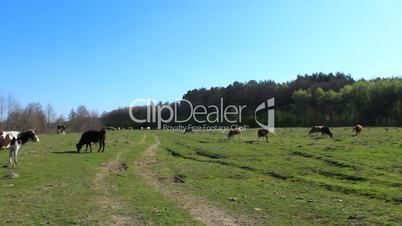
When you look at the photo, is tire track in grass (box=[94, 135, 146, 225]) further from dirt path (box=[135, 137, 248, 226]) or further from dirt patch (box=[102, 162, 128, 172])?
dirt path (box=[135, 137, 248, 226])

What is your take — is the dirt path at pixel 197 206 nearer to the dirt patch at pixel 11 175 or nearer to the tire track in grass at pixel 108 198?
the tire track in grass at pixel 108 198

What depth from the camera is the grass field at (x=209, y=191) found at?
536 inches

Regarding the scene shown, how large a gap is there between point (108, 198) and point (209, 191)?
400 centimetres

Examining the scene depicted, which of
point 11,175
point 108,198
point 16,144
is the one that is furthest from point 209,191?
point 16,144

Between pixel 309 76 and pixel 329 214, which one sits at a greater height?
pixel 309 76

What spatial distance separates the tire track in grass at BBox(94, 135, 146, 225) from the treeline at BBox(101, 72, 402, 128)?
10037 centimetres

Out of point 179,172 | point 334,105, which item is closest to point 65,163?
point 179,172

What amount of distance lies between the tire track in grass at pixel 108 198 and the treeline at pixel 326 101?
329 feet

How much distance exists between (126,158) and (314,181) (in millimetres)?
16194

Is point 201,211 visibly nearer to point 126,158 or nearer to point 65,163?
point 65,163

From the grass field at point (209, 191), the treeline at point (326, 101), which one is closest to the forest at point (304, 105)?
the treeline at point (326, 101)

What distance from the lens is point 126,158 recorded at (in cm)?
3369

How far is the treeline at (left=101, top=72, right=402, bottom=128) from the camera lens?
124 metres

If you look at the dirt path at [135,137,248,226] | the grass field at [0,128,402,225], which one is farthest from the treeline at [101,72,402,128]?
the dirt path at [135,137,248,226]
